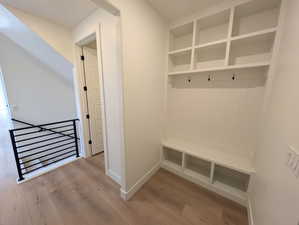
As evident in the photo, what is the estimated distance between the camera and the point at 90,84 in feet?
7.74

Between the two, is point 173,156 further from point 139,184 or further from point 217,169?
point 139,184

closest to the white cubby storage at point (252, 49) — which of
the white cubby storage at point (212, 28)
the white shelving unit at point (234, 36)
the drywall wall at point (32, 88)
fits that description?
the white shelving unit at point (234, 36)

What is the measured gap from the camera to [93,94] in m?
2.43

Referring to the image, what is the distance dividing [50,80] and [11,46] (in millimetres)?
923

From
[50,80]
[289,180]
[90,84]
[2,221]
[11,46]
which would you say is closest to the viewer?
[289,180]

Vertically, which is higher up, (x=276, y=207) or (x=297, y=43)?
(x=297, y=43)

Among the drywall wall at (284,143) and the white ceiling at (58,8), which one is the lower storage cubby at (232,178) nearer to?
the drywall wall at (284,143)

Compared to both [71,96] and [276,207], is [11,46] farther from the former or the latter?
[276,207]

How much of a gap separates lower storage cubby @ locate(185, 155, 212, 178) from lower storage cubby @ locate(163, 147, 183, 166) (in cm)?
17

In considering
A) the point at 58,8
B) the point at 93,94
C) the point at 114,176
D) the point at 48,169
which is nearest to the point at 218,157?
the point at 114,176

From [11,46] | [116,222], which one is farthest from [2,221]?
[11,46]

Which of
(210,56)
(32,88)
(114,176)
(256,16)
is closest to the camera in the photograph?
(256,16)

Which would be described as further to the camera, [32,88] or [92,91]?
[32,88]

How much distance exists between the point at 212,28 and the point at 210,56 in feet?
1.27
